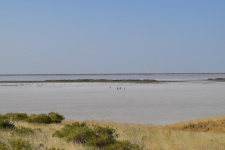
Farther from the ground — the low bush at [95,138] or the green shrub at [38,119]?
the low bush at [95,138]

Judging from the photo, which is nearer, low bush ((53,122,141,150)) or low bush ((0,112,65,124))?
low bush ((53,122,141,150))

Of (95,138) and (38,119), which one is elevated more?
(95,138)

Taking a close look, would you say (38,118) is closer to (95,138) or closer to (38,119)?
(38,119)

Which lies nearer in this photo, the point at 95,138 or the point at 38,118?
the point at 95,138

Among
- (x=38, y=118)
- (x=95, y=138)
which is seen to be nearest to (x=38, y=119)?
(x=38, y=118)

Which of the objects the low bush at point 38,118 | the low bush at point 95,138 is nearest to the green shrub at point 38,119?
the low bush at point 38,118

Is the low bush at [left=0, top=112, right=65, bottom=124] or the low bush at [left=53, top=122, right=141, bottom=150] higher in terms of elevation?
the low bush at [left=53, top=122, right=141, bottom=150]

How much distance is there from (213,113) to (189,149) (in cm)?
1624

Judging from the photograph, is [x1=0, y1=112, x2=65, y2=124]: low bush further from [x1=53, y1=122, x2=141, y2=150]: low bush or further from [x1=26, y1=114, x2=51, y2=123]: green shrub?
[x1=53, y1=122, x2=141, y2=150]: low bush

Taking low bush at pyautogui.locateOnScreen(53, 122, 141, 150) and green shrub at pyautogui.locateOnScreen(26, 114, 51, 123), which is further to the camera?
green shrub at pyautogui.locateOnScreen(26, 114, 51, 123)

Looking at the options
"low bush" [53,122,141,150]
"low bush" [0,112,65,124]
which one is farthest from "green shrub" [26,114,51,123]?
"low bush" [53,122,141,150]

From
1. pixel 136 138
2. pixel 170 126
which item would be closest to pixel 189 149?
pixel 136 138

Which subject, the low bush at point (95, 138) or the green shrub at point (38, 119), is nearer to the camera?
the low bush at point (95, 138)

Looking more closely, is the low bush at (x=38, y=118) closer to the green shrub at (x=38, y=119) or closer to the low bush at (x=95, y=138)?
the green shrub at (x=38, y=119)
